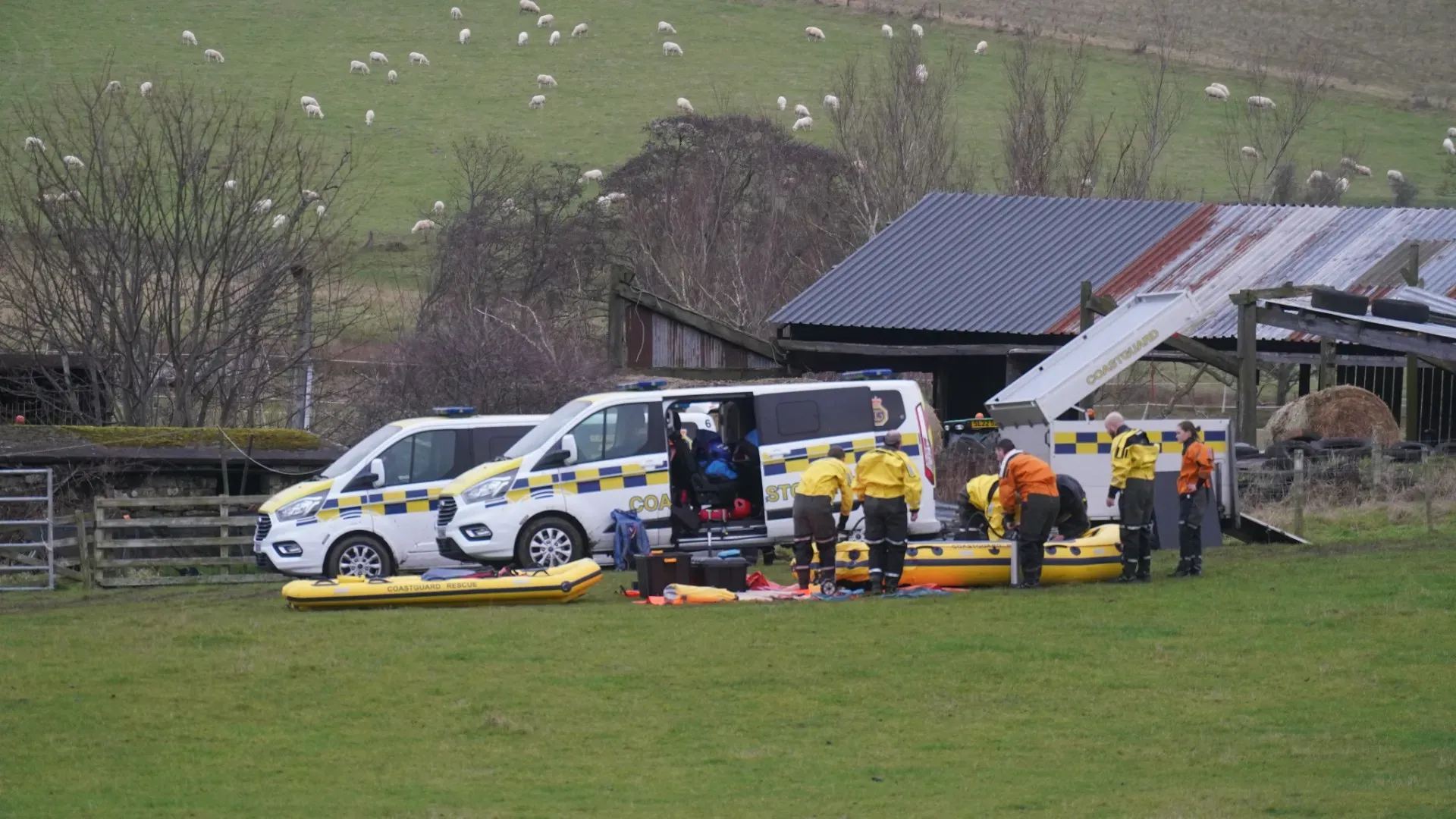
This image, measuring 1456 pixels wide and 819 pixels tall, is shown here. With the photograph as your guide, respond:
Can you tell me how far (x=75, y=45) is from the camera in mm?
89000

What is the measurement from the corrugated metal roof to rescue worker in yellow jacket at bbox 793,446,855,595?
48.1 ft

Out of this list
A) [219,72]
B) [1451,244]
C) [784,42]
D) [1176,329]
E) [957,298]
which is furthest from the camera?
[784,42]

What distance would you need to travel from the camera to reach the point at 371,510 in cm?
2144

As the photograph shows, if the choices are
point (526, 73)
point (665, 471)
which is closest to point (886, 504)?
point (665, 471)

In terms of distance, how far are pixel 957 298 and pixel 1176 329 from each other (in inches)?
468

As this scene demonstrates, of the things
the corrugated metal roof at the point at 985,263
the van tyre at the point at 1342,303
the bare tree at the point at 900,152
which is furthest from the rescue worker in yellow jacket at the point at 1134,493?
the bare tree at the point at 900,152

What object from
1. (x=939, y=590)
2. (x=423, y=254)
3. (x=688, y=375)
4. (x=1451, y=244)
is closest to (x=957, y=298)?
(x=688, y=375)

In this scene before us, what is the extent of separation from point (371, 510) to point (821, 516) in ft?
19.6

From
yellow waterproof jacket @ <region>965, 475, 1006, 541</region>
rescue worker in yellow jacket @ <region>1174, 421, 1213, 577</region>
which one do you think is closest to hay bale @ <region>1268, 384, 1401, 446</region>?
yellow waterproof jacket @ <region>965, 475, 1006, 541</region>

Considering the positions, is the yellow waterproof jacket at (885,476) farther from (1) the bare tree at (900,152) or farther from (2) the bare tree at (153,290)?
(1) the bare tree at (900,152)

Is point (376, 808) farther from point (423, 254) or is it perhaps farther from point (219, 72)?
point (219, 72)

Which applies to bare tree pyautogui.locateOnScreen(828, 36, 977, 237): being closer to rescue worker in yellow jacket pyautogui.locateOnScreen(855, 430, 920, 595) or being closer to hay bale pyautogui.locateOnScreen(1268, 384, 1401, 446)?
hay bale pyautogui.locateOnScreen(1268, 384, 1401, 446)

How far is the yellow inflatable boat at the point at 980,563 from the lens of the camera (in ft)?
60.7

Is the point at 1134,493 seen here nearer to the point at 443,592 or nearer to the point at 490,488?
the point at 443,592
